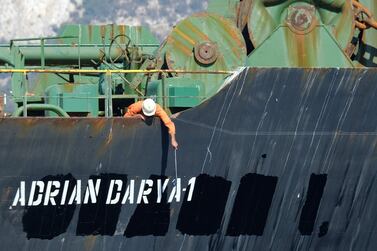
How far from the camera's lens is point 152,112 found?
61.1 ft

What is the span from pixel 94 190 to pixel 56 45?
5.71 meters

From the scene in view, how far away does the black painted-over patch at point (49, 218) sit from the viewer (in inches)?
733

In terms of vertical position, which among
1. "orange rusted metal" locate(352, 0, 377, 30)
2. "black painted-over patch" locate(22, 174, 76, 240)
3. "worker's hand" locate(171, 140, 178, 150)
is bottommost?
"black painted-over patch" locate(22, 174, 76, 240)

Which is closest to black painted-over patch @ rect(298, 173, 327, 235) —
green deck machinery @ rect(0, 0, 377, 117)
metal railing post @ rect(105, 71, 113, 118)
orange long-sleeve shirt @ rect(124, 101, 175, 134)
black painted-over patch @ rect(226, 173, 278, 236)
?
black painted-over patch @ rect(226, 173, 278, 236)

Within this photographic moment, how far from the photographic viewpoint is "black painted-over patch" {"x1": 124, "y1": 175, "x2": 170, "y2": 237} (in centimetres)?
1892

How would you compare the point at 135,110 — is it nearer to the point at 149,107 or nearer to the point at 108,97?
the point at 149,107

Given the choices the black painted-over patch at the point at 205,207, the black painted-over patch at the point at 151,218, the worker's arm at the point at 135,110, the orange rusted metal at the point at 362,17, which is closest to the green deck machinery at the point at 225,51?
the orange rusted metal at the point at 362,17

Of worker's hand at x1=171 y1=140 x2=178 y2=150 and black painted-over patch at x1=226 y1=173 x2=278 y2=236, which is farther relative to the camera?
black painted-over patch at x1=226 y1=173 x2=278 y2=236

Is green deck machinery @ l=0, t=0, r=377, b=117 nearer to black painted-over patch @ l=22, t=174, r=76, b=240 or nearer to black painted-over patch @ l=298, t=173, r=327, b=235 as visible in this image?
black painted-over patch @ l=22, t=174, r=76, b=240

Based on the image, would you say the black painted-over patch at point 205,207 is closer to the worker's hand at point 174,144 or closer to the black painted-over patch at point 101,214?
the worker's hand at point 174,144

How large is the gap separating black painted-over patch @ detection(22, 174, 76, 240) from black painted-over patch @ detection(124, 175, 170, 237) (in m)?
0.97

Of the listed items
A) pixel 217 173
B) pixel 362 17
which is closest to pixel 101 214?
pixel 217 173

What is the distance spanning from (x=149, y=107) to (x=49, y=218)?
226cm

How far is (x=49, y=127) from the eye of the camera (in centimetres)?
1855
